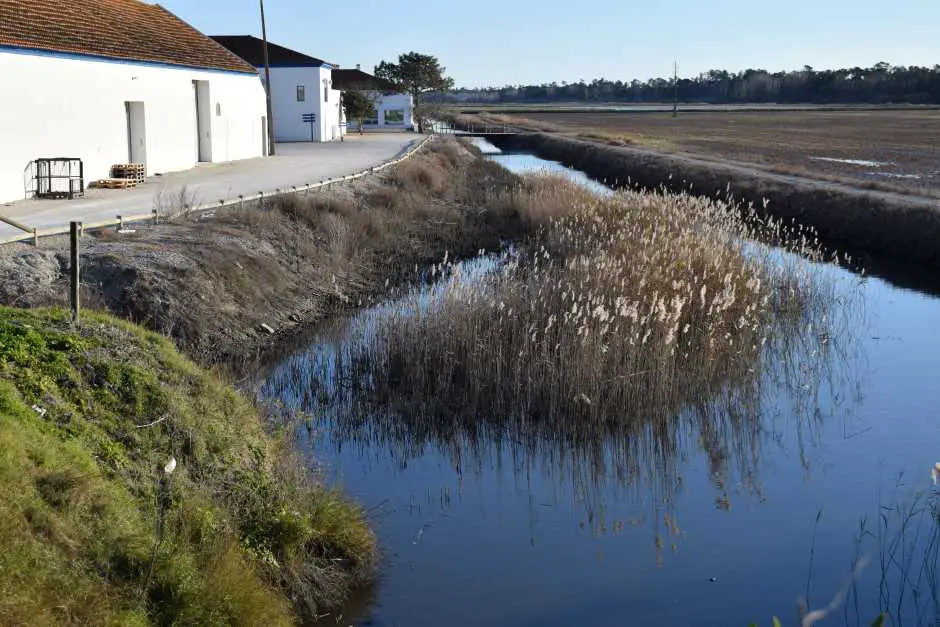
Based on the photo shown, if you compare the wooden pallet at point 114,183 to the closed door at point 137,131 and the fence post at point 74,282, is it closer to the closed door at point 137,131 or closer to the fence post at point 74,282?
the closed door at point 137,131

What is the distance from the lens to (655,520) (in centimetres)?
863

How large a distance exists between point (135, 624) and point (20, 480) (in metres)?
1.05

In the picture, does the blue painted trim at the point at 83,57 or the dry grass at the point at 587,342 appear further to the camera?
the blue painted trim at the point at 83,57

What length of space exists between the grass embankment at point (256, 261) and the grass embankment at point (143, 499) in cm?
333

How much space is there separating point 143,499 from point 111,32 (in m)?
24.0

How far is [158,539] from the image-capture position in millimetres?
6102

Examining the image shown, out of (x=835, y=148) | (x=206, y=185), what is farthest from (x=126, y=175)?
(x=835, y=148)

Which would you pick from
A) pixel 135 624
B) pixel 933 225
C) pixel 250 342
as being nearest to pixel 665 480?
pixel 135 624

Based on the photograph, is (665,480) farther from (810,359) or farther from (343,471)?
(810,359)

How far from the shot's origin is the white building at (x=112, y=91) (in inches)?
852

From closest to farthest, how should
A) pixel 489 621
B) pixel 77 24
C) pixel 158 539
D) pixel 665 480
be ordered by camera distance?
pixel 158 539, pixel 489 621, pixel 665 480, pixel 77 24

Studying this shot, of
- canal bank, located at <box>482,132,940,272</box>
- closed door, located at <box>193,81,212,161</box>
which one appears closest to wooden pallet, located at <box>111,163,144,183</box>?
closed door, located at <box>193,81,212,161</box>

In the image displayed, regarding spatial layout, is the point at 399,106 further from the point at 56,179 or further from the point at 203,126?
the point at 56,179

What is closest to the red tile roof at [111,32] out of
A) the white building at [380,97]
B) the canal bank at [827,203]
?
the canal bank at [827,203]
